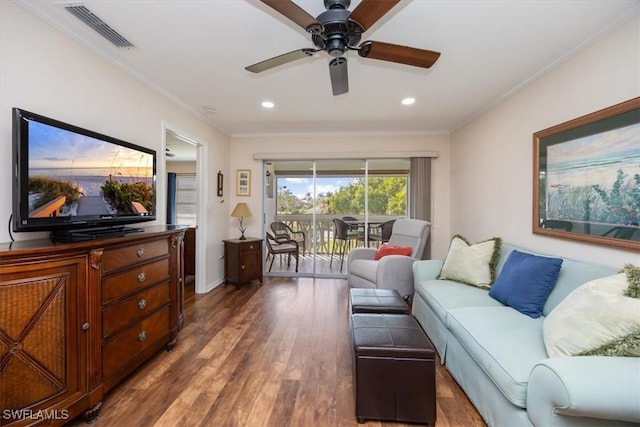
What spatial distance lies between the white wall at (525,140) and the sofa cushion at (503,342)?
29.7 inches

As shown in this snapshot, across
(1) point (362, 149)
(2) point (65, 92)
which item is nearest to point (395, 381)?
(2) point (65, 92)

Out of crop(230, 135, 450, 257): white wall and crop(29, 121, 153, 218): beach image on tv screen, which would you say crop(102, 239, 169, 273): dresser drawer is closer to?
crop(29, 121, 153, 218): beach image on tv screen

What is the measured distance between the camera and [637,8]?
5.52ft

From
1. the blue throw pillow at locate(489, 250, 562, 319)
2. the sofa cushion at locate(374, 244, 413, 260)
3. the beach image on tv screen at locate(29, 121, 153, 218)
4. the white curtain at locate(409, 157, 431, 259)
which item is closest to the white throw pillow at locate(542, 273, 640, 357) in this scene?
the blue throw pillow at locate(489, 250, 562, 319)

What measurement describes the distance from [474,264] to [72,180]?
3.15m

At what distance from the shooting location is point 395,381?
5.21 ft

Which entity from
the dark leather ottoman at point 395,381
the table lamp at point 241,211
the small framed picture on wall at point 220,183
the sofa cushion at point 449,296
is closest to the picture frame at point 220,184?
the small framed picture on wall at point 220,183

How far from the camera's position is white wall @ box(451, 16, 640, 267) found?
71.4 inches

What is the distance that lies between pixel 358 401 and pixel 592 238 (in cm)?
189

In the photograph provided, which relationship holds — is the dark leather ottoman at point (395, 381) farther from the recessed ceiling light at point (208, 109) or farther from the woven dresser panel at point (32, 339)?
the recessed ceiling light at point (208, 109)

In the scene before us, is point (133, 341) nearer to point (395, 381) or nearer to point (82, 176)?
point (82, 176)

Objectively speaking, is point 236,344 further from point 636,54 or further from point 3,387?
point 636,54

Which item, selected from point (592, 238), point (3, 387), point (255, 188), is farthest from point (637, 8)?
point (255, 188)

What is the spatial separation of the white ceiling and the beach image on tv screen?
0.79 m
